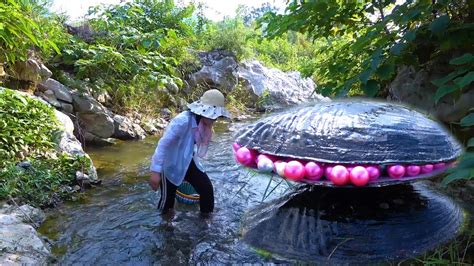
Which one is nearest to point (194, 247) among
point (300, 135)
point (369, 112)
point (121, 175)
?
point (300, 135)

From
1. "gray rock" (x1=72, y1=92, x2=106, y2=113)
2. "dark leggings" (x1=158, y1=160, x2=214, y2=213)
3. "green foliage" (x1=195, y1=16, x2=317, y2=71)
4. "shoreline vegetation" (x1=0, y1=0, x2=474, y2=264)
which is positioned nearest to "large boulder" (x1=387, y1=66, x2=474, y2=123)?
"shoreline vegetation" (x1=0, y1=0, x2=474, y2=264)

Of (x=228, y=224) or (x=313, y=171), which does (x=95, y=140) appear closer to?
(x=228, y=224)

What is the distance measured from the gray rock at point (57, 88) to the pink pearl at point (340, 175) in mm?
5633

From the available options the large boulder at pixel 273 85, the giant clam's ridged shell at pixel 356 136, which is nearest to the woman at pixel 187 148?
the giant clam's ridged shell at pixel 356 136

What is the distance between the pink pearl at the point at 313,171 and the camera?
2.25 metres

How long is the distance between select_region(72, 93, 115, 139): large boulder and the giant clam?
15.6 feet

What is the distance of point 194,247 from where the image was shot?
3.23 metres

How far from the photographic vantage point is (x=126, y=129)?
7281 millimetres

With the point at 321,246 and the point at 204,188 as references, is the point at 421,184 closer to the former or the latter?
the point at 321,246

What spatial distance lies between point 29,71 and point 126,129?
6.07 feet

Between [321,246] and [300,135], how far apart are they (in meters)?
0.71

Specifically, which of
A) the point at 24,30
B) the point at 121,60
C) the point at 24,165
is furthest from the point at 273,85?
the point at 24,30

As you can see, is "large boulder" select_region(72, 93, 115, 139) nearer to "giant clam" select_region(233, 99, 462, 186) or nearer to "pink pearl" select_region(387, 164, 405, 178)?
"giant clam" select_region(233, 99, 462, 186)

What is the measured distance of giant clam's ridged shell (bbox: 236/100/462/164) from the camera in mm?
2247
